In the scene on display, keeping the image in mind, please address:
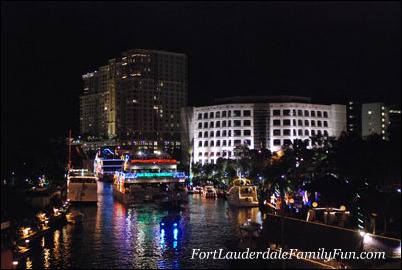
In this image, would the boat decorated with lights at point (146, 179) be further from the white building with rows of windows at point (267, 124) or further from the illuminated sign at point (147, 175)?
the white building with rows of windows at point (267, 124)

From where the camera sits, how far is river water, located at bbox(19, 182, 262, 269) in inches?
1176

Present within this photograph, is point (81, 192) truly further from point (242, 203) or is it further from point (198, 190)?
point (198, 190)

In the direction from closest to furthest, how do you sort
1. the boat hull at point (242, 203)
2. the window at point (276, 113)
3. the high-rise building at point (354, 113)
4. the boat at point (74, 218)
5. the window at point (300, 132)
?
the boat at point (74, 218) < the boat hull at point (242, 203) < the window at point (300, 132) < the window at point (276, 113) < the high-rise building at point (354, 113)

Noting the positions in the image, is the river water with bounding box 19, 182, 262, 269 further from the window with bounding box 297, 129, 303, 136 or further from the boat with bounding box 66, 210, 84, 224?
the window with bounding box 297, 129, 303, 136

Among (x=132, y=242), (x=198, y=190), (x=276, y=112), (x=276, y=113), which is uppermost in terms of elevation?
(x=276, y=112)

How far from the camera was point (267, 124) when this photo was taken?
432ft

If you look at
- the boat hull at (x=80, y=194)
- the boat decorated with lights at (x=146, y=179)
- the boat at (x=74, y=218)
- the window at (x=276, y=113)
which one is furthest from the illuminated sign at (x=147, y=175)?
the window at (x=276, y=113)

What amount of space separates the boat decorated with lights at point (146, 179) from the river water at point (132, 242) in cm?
1774

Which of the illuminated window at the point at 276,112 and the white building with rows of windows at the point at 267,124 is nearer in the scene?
the white building with rows of windows at the point at 267,124

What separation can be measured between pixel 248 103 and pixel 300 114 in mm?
14648

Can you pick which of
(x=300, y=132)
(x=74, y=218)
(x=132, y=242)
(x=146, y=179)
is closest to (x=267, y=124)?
(x=300, y=132)

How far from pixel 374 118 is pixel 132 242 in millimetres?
150037

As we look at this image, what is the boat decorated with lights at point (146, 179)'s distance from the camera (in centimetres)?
7544

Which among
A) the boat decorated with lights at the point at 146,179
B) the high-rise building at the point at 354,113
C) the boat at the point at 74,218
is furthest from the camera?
the high-rise building at the point at 354,113
